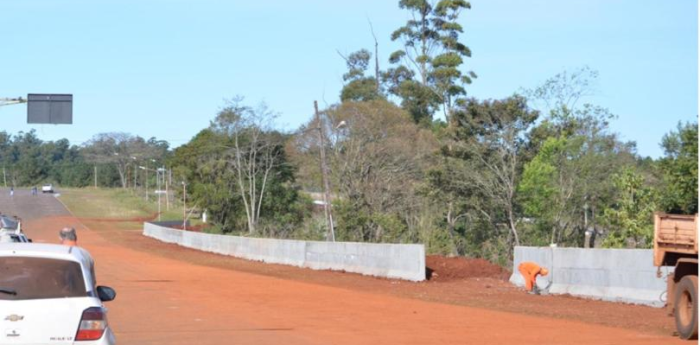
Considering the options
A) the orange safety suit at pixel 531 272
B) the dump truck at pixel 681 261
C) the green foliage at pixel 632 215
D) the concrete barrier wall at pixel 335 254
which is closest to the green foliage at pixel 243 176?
the concrete barrier wall at pixel 335 254

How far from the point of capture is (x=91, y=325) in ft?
28.2

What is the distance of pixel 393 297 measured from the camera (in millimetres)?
25281

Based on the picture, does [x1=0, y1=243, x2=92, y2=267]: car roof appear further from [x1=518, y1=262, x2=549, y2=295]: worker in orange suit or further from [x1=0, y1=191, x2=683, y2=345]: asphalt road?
[x1=518, y1=262, x2=549, y2=295]: worker in orange suit

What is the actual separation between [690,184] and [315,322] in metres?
18.2

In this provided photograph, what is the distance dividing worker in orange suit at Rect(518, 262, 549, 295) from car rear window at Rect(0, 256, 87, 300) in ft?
59.9

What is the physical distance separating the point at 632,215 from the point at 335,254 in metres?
12.4

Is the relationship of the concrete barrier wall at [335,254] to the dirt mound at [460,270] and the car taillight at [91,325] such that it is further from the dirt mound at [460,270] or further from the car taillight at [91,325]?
the car taillight at [91,325]

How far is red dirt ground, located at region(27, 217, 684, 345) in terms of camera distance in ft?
50.7

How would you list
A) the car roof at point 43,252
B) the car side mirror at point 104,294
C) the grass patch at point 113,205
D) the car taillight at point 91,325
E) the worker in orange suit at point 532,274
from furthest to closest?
1. the grass patch at point 113,205
2. the worker in orange suit at point 532,274
3. the car side mirror at point 104,294
4. the car roof at point 43,252
5. the car taillight at point 91,325

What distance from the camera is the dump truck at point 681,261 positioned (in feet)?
49.2

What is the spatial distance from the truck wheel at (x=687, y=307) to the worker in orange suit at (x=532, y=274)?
31.9 ft

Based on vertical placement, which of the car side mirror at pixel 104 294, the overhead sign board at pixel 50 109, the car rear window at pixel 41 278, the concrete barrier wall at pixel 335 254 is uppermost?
the overhead sign board at pixel 50 109

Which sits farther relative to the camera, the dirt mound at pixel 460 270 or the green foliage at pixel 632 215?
the green foliage at pixel 632 215

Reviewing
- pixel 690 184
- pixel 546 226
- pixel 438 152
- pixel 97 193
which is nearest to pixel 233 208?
pixel 438 152
